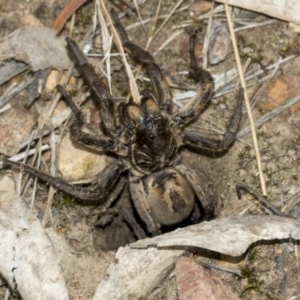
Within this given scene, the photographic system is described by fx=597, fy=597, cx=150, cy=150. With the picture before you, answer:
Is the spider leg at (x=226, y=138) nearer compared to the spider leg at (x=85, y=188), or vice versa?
the spider leg at (x=85, y=188)

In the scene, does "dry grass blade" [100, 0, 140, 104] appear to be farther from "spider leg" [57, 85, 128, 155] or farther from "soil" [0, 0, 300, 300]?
"spider leg" [57, 85, 128, 155]

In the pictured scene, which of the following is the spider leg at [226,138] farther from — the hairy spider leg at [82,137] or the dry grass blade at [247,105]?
the hairy spider leg at [82,137]

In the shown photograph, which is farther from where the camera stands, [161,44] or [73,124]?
[161,44]

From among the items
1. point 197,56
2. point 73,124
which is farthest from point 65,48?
point 197,56

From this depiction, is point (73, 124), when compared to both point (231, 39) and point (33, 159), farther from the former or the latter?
point (231, 39)

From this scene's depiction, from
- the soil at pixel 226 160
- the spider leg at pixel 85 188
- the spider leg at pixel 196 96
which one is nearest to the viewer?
the soil at pixel 226 160

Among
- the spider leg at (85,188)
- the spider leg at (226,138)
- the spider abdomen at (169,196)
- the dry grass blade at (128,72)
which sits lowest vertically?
the spider abdomen at (169,196)

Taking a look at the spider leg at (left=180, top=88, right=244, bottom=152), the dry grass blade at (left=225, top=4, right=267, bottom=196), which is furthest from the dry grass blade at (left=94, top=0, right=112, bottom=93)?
the dry grass blade at (left=225, top=4, right=267, bottom=196)

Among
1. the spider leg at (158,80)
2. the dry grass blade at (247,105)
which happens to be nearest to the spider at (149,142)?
the spider leg at (158,80)
